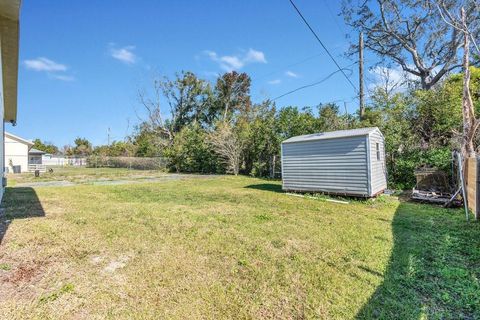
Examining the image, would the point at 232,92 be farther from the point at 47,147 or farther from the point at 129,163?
the point at 47,147

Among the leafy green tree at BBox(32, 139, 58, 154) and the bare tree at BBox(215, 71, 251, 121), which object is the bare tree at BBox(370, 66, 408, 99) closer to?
the bare tree at BBox(215, 71, 251, 121)

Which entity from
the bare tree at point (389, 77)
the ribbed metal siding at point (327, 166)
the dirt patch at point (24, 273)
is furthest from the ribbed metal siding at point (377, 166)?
the bare tree at point (389, 77)

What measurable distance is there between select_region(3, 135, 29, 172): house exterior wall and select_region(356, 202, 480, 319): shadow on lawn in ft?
90.9

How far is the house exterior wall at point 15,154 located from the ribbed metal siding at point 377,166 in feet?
87.6

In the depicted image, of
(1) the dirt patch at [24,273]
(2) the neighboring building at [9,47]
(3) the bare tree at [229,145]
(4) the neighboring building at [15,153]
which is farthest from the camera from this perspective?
(4) the neighboring building at [15,153]

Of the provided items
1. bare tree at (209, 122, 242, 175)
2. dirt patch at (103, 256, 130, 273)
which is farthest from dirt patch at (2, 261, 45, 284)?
Answer: bare tree at (209, 122, 242, 175)

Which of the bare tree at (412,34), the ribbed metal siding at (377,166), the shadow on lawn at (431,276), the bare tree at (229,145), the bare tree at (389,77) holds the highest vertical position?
the bare tree at (412,34)

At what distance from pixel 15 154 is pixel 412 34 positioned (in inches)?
1238

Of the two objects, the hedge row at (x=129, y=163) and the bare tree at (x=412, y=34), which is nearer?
the bare tree at (x=412, y=34)

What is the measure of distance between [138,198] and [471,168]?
8102mm

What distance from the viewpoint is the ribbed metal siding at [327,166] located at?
7164 millimetres

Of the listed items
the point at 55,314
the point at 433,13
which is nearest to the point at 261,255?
the point at 55,314

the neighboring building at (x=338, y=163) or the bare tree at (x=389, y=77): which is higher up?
the bare tree at (x=389, y=77)

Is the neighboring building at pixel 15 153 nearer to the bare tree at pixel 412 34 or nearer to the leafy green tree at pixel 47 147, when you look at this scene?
the bare tree at pixel 412 34
